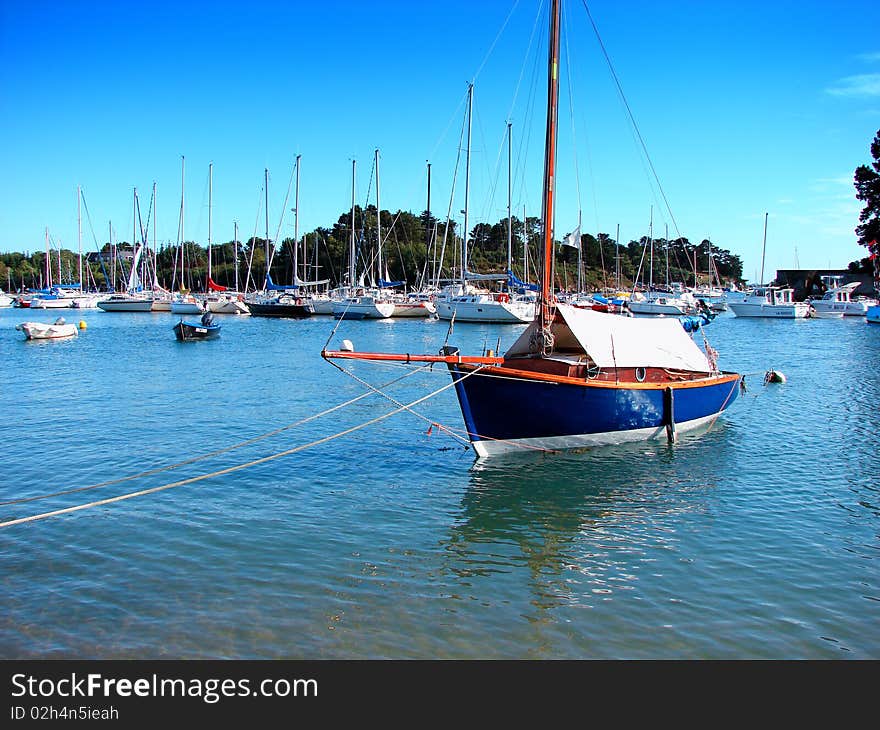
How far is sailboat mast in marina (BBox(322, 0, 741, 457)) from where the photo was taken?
51.3ft

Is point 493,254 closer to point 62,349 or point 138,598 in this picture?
point 62,349

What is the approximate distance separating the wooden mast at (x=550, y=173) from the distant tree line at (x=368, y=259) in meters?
69.5

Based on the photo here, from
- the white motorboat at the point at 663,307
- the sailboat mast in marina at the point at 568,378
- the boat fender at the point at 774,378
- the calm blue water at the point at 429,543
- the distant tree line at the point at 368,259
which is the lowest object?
the calm blue water at the point at 429,543

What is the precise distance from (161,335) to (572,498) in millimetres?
49053

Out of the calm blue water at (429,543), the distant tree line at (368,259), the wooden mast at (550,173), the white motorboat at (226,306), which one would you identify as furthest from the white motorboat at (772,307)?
the wooden mast at (550,173)

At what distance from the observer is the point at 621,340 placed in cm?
1733

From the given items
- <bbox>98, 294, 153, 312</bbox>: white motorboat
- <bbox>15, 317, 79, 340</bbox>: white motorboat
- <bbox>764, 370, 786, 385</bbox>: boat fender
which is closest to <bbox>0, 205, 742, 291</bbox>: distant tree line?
<bbox>98, 294, 153, 312</bbox>: white motorboat

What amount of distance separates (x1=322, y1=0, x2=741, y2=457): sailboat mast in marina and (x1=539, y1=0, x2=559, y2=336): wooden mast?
23 mm

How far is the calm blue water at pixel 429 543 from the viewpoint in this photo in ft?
28.2

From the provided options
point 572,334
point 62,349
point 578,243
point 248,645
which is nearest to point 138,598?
point 248,645

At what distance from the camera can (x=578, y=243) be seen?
171 ft

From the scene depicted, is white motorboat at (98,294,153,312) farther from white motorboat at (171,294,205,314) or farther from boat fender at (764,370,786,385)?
boat fender at (764,370,786,385)

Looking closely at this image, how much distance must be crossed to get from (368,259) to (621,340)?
93384 millimetres

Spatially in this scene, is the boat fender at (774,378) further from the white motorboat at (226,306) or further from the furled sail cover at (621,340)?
the white motorboat at (226,306)
